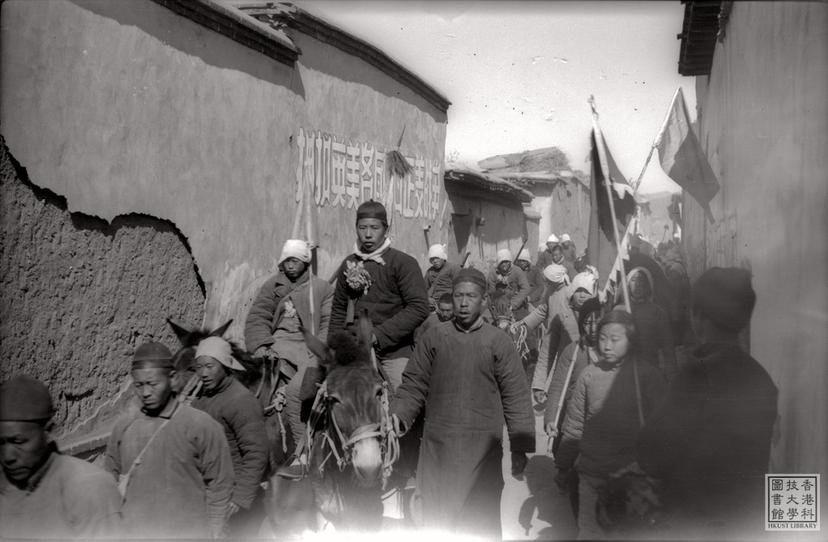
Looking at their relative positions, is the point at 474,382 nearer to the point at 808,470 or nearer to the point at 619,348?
the point at 619,348

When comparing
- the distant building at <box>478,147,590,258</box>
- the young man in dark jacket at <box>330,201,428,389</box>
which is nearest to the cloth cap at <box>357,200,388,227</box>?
the young man in dark jacket at <box>330,201,428,389</box>

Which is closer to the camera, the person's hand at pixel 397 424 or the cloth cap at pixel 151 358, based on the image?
the cloth cap at pixel 151 358

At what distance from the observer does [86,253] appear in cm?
633

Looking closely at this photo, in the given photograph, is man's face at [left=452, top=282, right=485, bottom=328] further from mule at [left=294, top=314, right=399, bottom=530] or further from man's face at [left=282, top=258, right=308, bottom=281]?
man's face at [left=282, top=258, right=308, bottom=281]

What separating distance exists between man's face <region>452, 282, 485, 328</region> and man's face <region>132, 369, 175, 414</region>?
5.84 feet

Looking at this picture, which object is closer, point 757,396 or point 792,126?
point 757,396

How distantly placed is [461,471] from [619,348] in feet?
4.11

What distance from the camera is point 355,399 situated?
15.4 ft

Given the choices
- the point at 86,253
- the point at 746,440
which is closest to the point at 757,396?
the point at 746,440

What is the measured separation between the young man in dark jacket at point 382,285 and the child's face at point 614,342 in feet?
4.96

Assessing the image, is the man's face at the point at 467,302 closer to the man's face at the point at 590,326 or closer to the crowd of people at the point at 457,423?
the crowd of people at the point at 457,423

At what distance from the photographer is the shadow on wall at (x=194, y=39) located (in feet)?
21.9

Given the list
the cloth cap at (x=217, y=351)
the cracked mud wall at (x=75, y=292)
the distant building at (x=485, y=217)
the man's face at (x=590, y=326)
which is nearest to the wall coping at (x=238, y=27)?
the cracked mud wall at (x=75, y=292)

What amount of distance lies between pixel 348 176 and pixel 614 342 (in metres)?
6.08
